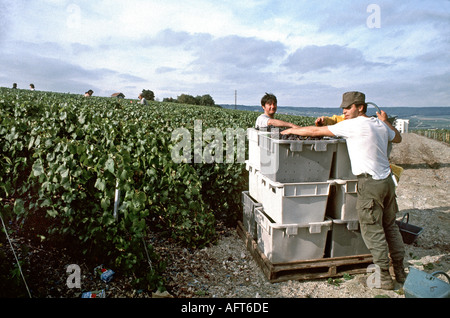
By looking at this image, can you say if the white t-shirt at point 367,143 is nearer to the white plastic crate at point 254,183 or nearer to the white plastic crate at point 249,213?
the white plastic crate at point 254,183

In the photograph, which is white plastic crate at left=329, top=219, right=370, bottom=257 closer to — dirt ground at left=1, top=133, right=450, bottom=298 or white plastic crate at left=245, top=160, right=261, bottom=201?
dirt ground at left=1, top=133, right=450, bottom=298

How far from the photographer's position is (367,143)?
11.3 feet

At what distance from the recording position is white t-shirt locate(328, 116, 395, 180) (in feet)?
11.3

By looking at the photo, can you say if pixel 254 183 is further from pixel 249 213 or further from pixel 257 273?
pixel 257 273

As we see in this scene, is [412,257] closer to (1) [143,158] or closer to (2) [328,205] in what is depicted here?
(2) [328,205]

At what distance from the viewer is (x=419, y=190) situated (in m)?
8.50

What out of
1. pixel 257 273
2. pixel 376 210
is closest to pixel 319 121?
pixel 376 210

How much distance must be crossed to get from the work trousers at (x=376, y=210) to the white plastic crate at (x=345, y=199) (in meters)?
0.15

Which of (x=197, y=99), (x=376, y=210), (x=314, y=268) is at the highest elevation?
Result: (x=197, y=99)

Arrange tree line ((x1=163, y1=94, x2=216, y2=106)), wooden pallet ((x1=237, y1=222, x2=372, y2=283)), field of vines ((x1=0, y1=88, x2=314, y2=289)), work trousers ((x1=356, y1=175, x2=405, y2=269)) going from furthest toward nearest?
1. tree line ((x1=163, y1=94, x2=216, y2=106))
2. wooden pallet ((x1=237, y1=222, x2=372, y2=283))
3. work trousers ((x1=356, y1=175, x2=405, y2=269))
4. field of vines ((x1=0, y1=88, x2=314, y2=289))

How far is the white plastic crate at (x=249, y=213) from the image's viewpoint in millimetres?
4504

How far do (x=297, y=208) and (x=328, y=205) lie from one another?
0.63 metres

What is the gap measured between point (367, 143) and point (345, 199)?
736mm

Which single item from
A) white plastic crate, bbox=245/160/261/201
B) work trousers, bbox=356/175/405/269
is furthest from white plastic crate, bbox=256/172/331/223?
white plastic crate, bbox=245/160/261/201
